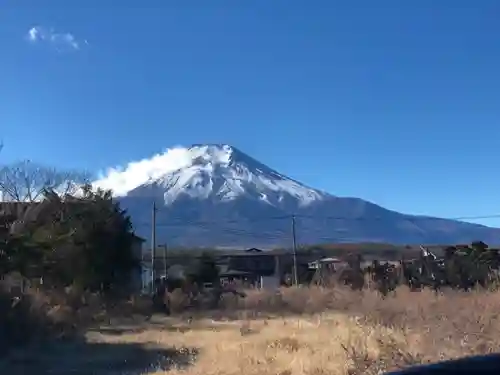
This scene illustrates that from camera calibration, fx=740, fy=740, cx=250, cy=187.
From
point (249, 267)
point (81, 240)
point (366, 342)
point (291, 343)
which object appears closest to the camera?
point (366, 342)

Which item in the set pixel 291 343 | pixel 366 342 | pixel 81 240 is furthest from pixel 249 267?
A: pixel 366 342

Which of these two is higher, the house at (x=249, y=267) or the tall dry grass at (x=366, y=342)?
the house at (x=249, y=267)

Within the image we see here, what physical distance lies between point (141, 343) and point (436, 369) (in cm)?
2058

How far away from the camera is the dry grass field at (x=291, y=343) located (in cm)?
988

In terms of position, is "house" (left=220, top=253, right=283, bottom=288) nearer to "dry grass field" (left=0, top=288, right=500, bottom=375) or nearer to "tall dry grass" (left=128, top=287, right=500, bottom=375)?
"dry grass field" (left=0, top=288, right=500, bottom=375)

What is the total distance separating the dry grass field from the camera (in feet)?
32.4

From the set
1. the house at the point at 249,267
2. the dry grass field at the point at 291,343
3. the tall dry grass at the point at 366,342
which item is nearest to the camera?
the tall dry grass at the point at 366,342

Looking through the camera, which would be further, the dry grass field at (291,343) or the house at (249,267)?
the house at (249,267)

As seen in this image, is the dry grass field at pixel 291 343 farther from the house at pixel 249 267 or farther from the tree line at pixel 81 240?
the house at pixel 249 267

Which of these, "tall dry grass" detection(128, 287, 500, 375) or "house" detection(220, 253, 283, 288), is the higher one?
"house" detection(220, 253, 283, 288)

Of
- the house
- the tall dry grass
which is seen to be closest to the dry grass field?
the tall dry grass

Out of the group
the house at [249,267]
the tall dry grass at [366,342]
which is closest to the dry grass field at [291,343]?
the tall dry grass at [366,342]

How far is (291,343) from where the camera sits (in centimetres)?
1759

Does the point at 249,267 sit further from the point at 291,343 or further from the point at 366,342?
the point at 366,342
